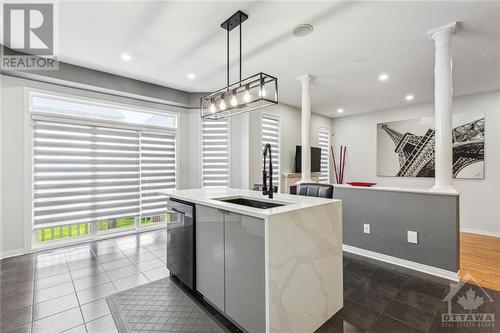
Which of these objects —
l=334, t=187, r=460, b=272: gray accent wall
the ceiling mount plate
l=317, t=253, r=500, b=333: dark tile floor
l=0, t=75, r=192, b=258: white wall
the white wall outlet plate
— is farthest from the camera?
l=0, t=75, r=192, b=258: white wall

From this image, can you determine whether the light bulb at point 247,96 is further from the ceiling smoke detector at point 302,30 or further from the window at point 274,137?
the window at point 274,137

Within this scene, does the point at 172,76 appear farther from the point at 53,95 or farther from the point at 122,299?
the point at 122,299

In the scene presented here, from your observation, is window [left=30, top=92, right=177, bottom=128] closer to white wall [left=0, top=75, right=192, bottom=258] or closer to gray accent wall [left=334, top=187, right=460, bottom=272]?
white wall [left=0, top=75, right=192, bottom=258]

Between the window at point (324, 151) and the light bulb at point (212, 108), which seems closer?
the light bulb at point (212, 108)

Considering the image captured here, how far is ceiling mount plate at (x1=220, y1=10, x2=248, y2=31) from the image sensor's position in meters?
2.32

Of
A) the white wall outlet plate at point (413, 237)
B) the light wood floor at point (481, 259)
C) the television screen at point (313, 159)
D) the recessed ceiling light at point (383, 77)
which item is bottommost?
the light wood floor at point (481, 259)

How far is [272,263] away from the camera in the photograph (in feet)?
4.95

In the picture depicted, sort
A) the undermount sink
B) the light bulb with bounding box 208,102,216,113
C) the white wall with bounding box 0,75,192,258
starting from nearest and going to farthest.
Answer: the undermount sink, the light bulb with bounding box 208,102,216,113, the white wall with bounding box 0,75,192,258

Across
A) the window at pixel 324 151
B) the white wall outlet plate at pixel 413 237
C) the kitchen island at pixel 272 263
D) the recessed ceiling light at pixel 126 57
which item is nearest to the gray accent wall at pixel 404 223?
the white wall outlet plate at pixel 413 237

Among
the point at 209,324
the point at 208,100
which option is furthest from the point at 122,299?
the point at 208,100

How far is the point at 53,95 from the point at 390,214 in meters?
5.14

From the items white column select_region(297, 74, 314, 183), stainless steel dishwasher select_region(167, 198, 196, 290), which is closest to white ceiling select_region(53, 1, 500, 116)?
white column select_region(297, 74, 314, 183)

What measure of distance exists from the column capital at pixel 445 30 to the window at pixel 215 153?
11.4ft

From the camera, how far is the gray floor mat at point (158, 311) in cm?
186
